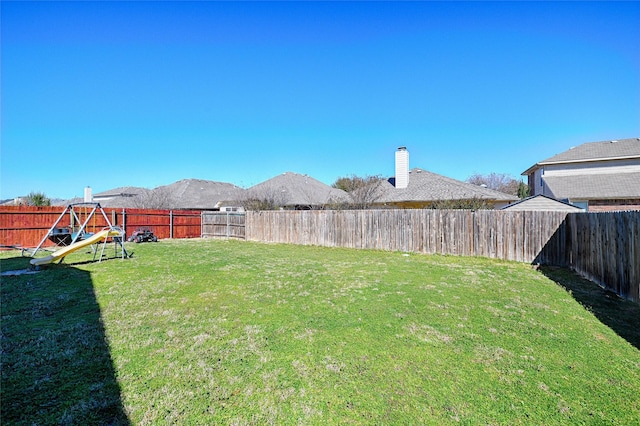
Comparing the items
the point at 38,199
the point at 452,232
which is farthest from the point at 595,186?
the point at 38,199

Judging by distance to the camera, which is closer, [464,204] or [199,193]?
[464,204]

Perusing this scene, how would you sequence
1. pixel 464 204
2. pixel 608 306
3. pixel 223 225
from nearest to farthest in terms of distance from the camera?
pixel 608 306 < pixel 464 204 < pixel 223 225

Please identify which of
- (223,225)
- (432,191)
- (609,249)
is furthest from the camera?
(432,191)

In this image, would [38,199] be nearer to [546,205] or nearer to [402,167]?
[402,167]

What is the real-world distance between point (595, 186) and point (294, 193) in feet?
67.0

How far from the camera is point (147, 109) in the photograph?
56.7 feet

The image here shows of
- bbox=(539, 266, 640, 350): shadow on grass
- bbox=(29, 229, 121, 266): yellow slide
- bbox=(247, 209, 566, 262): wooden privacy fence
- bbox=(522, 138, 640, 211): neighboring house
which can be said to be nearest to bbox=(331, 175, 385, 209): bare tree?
bbox=(247, 209, 566, 262): wooden privacy fence

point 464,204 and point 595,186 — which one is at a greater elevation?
point 595,186

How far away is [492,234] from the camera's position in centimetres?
1030

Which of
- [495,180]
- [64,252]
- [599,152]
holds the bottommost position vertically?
[64,252]

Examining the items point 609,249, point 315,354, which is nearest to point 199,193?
point 315,354

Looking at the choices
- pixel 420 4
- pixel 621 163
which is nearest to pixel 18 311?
pixel 420 4

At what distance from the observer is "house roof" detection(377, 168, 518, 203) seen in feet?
58.7

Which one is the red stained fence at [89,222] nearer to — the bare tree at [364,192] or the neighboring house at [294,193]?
the neighboring house at [294,193]
